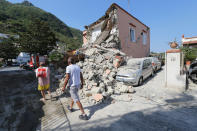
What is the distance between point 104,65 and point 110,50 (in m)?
2.34

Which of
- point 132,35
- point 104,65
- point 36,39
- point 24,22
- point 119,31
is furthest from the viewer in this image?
point 24,22

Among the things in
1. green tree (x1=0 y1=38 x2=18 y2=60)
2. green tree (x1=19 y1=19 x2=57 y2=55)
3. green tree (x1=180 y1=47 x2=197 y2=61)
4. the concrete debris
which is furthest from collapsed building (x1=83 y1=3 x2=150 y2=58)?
green tree (x1=0 y1=38 x2=18 y2=60)

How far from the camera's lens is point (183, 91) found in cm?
430

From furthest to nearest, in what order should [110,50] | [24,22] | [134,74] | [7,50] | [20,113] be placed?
1. [24,22]
2. [7,50]
3. [110,50]
4. [134,74]
5. [20,113]

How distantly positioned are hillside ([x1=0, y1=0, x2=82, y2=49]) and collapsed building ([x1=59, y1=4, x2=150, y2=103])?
16032 millimetres

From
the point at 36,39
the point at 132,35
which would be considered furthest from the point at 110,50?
the point at 36,39

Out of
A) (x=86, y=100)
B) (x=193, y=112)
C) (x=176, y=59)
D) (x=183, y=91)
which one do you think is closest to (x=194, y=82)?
(x=183, y=91)

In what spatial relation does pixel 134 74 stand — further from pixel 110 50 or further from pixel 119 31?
pixel 119 31

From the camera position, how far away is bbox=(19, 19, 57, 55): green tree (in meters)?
16.2

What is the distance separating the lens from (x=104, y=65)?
634 cm

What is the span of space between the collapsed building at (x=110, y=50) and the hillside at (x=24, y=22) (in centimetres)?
1603

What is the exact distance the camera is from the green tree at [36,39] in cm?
1622

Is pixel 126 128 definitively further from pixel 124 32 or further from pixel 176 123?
pixel 124 32

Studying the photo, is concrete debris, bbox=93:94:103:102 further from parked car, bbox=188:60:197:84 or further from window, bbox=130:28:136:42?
window, bbox=130:28:136:42
